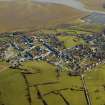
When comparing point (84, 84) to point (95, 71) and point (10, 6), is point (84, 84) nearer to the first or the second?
point (95, 71)

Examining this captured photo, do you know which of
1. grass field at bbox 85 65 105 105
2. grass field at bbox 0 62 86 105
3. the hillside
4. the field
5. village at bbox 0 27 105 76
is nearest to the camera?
grass field at bbox 0 62 86 105

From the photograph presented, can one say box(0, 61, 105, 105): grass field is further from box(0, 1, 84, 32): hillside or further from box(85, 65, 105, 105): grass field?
box(0, 1, 84, 32): hillside

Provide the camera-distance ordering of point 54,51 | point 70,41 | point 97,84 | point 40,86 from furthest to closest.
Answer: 1. point 70,41
2. point 54,51
3. point 97,84
4. point 40,86

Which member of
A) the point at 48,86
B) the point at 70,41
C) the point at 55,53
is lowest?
the point at 48,86

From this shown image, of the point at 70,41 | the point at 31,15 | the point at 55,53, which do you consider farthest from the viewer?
the point at 31,15

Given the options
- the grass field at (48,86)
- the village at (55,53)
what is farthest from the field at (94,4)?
the grass field at (48,86)

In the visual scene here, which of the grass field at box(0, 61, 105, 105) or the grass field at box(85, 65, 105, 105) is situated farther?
the grass field at box(85, 65, 105, 105)

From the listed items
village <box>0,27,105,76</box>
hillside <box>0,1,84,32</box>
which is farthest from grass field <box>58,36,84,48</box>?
hillside <box>0,1,84,32</box>

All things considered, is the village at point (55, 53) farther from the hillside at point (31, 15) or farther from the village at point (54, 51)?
the hillside at point (31, 15)

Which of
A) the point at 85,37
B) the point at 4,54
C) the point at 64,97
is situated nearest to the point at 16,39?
the point at 4,54

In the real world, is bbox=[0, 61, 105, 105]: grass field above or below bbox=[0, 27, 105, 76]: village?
below

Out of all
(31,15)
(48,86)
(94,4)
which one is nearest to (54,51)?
(48,86)

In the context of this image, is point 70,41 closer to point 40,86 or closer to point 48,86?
point 48,86
